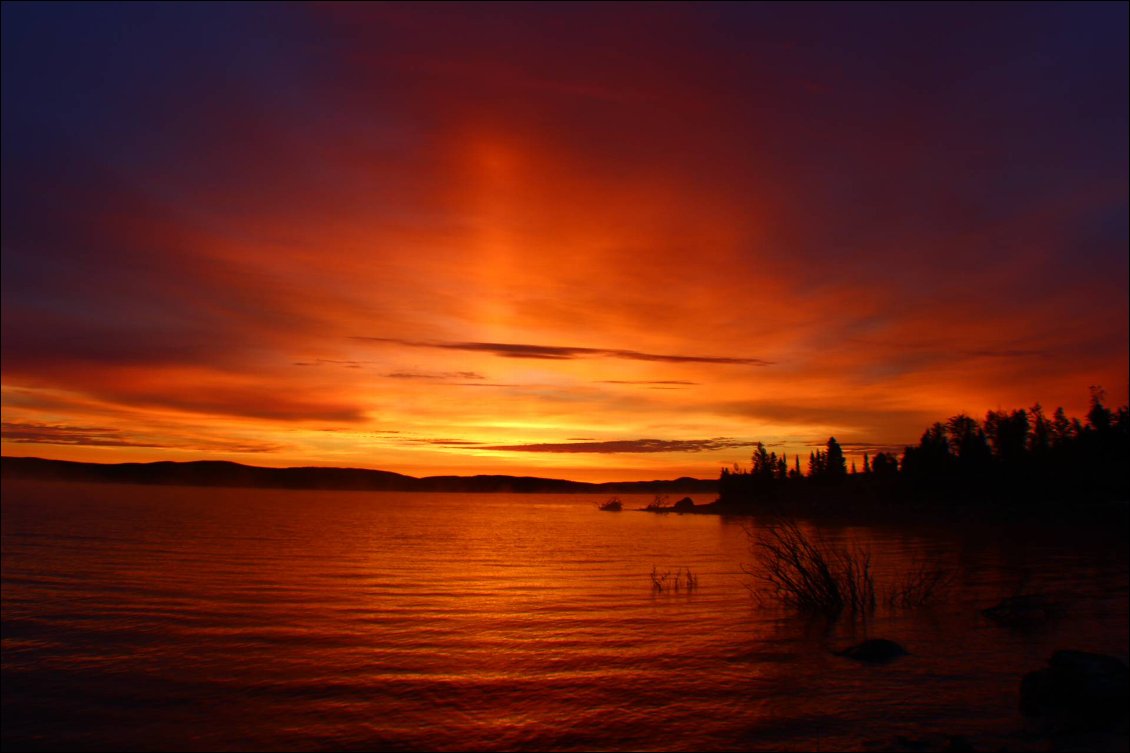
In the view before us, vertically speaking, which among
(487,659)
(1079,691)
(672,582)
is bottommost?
(672,582)

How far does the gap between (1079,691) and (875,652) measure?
230 inches

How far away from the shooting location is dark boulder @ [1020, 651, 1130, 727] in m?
14.7

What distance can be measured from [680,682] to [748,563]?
30.5 meters

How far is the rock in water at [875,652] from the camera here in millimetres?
20067

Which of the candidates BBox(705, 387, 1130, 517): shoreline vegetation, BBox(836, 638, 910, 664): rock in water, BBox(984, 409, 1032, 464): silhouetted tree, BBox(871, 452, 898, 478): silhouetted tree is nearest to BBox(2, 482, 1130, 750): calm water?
BBox(836, 638, 910, 664): rock in water

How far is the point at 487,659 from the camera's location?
20703 millimetres

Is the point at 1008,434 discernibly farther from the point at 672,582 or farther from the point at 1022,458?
the point at 672,582

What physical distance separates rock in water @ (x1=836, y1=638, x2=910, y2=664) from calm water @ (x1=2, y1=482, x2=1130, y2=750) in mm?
681

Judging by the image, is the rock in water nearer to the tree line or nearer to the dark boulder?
the dark boulder

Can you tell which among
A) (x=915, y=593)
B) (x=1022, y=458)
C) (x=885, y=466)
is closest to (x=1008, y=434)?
(x=1022, y=458)

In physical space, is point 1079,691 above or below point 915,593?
above

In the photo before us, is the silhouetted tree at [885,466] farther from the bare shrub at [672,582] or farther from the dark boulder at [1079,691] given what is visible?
the dark boulder at [1079,691]

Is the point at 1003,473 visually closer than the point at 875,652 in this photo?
No

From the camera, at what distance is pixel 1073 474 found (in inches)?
4102
